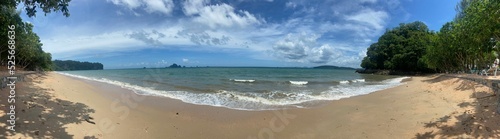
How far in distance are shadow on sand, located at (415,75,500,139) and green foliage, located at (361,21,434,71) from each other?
49.3 metres

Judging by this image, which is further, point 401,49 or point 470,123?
point 401,49

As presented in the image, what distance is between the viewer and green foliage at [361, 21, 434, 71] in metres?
55.1

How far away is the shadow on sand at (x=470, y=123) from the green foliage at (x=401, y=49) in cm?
4928

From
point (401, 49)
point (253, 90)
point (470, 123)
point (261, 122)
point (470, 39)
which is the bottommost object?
point (261, 122)

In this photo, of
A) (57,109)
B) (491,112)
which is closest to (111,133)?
(57,109)

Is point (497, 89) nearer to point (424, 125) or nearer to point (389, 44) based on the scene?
point (424, 125)

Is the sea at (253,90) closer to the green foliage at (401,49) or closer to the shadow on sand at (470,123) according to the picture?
the shadow on sand at (470,123)

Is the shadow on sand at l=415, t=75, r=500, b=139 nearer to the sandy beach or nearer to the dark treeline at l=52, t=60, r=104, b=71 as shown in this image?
the sandy beach

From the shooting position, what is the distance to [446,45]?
2973 cm

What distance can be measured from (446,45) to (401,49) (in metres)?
32.0

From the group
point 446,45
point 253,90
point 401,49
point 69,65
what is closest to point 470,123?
point 253,90

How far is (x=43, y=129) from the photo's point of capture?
256 inches

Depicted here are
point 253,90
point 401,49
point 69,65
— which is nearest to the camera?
point 253,90

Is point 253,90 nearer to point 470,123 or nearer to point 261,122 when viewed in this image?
point 261,122
